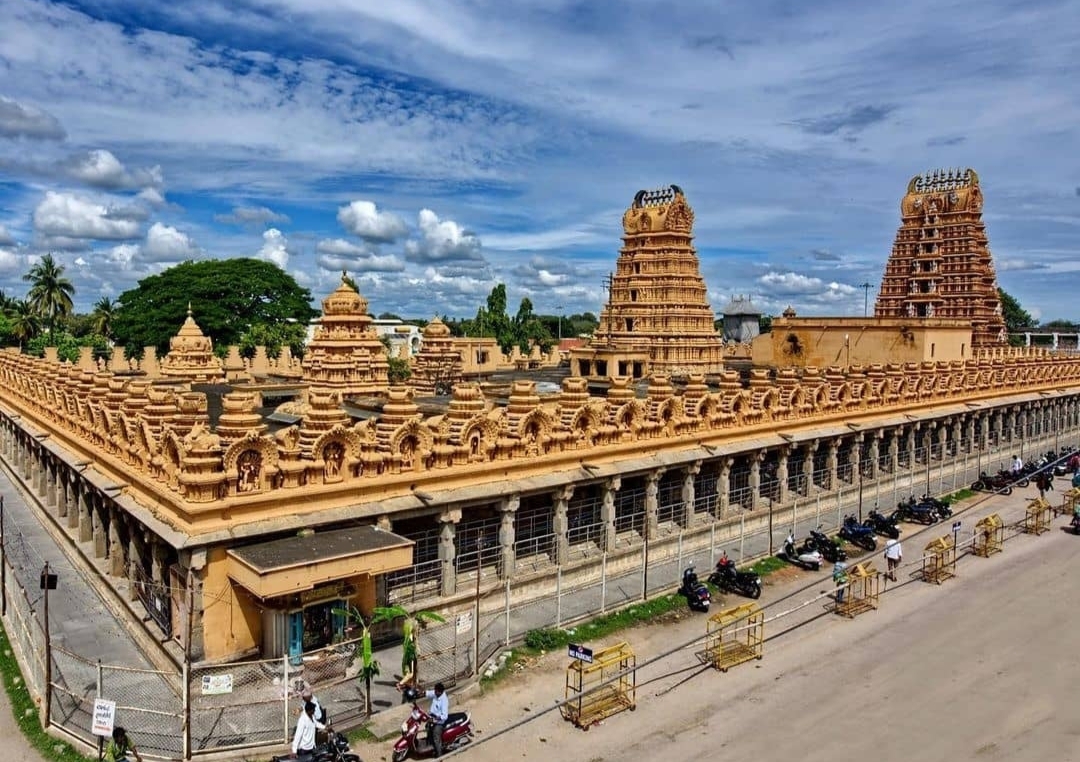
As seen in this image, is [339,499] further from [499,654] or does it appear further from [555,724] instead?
[555,724]

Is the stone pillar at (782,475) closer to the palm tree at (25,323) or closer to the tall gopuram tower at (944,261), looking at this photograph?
the tall gopuram tower at (944,261)

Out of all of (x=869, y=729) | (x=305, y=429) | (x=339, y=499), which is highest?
(x=305, y=429)

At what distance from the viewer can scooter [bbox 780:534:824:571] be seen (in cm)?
2800

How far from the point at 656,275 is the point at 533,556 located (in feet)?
96.9

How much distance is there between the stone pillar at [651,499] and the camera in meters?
28.5

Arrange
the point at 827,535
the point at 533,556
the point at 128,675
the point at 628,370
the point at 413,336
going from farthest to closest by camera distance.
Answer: the point at 413,336 → the point at 628,370 → the point at 827,535 → the point at 533,556 → the point at 128,675

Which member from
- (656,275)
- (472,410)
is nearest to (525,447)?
(472,410)

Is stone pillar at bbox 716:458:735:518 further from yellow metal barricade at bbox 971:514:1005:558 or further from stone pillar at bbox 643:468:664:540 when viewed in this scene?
yellow metal barricade at bbox 971:514:1005:558

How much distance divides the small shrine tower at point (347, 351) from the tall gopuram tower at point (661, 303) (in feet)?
50.5

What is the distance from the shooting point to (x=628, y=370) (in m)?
48.8

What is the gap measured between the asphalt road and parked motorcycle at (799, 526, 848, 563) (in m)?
3.58

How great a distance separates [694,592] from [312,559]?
11.3 m

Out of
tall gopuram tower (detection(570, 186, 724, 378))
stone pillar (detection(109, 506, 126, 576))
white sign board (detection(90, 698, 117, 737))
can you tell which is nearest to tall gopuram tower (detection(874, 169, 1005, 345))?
tall gopuram tower (detection(570, 186, 724, 378))

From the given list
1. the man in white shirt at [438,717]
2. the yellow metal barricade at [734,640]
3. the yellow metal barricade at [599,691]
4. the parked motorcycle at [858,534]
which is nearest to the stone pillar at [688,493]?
the parked motorcycle at [858,534]
